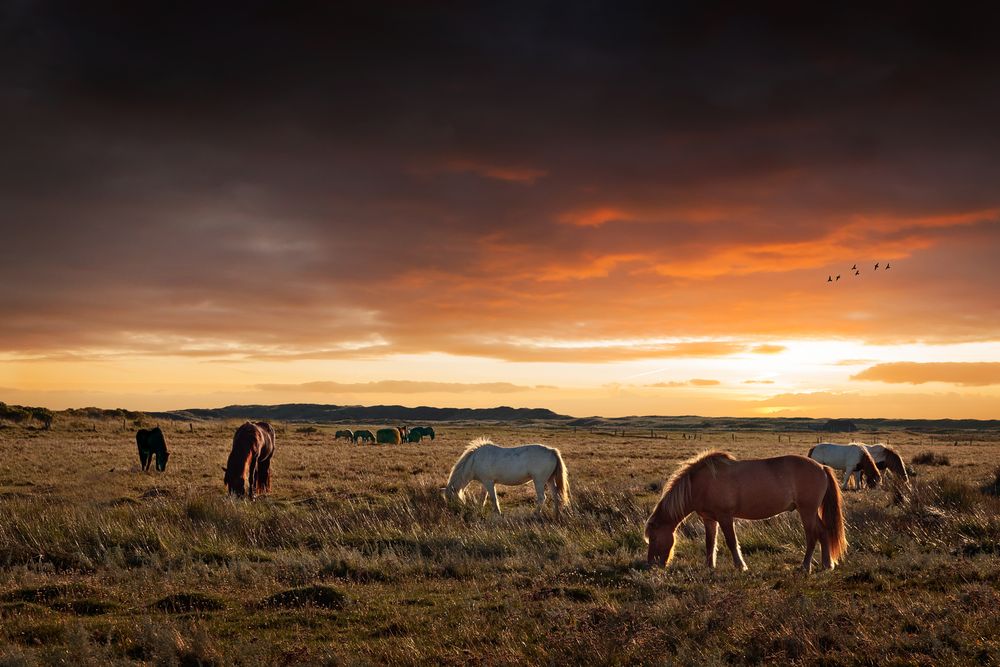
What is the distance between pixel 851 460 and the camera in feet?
79.9

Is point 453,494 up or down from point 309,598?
up

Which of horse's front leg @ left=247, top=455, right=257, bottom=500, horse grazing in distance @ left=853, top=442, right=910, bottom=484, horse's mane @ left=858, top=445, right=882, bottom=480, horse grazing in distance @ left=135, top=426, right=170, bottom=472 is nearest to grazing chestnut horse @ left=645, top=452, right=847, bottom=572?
horse's front leg @ left=247, top=455, right=257, bottom=500

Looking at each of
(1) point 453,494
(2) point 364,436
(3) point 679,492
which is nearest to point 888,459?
(1) point 453,494

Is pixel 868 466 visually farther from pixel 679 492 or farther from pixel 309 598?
pixel 309 598

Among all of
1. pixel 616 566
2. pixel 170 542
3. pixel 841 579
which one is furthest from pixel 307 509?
pixel 841 579

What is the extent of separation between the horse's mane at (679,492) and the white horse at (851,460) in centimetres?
1448

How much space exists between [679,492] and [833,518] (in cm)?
230

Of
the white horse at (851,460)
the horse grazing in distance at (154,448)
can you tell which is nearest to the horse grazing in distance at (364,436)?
the horse grazing in distance at (154,448)

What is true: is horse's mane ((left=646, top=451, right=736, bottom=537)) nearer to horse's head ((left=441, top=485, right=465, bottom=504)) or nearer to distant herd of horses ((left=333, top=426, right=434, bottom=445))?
horse's head ((left=441, top=485, right=465, bottom=504))

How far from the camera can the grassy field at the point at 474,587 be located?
22.9ft

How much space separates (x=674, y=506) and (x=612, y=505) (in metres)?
5.92

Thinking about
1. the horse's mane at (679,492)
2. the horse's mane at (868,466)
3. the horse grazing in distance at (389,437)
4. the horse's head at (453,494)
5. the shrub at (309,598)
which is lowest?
the horse grazing in distance at (389,437)

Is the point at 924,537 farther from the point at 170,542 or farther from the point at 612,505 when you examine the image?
the point at 170,542

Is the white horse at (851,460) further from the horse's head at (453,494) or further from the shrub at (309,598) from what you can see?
the shrub at (309,598)
